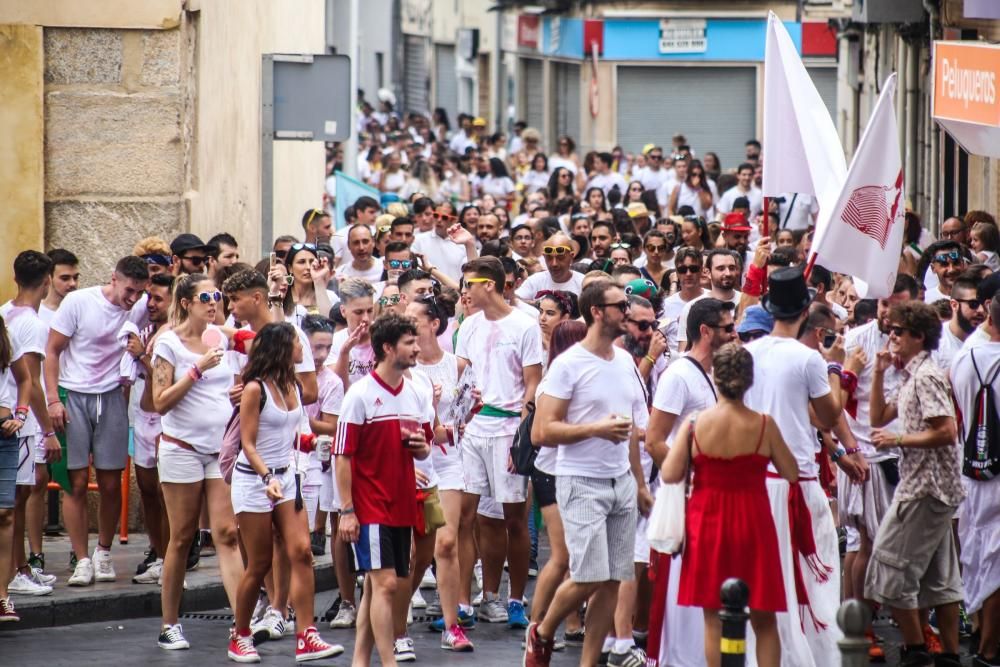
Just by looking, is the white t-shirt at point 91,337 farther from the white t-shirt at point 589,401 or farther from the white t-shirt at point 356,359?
the white t-shirt at point 589,401

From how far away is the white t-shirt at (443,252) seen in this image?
16.0 metres

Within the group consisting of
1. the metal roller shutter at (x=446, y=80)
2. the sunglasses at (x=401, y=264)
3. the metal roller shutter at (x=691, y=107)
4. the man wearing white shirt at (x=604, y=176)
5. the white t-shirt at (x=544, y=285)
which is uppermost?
the metal roller shutter at (x=446, y=80)

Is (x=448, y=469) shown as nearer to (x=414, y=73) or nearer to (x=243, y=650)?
(x=243, y=650)

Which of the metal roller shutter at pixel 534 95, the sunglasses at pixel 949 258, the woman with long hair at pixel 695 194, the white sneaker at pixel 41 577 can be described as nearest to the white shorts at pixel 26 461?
the white sneaker at pixel 41 577

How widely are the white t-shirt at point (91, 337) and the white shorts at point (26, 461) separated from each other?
0.61 metres

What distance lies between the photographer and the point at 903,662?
9.25m

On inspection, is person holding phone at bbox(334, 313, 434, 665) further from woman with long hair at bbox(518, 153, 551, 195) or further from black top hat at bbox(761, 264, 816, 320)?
woman with long hair at bbox(518, 153, 551, 195)

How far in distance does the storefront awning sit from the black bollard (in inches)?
203

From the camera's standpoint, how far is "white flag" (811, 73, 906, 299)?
9734 mm

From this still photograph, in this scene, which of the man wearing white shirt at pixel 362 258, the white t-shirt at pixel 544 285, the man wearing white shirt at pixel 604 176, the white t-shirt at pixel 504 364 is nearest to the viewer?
the white t-shirt at pixel 504 364

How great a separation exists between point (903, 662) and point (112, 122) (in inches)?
256

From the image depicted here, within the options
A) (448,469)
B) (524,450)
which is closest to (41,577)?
(448,469)

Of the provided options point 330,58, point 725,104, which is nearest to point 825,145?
point 330,58

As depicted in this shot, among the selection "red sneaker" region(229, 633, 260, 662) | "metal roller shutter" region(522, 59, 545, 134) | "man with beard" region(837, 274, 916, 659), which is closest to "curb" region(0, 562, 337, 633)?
"red sneaker" region(229, 633, 260, 662)
